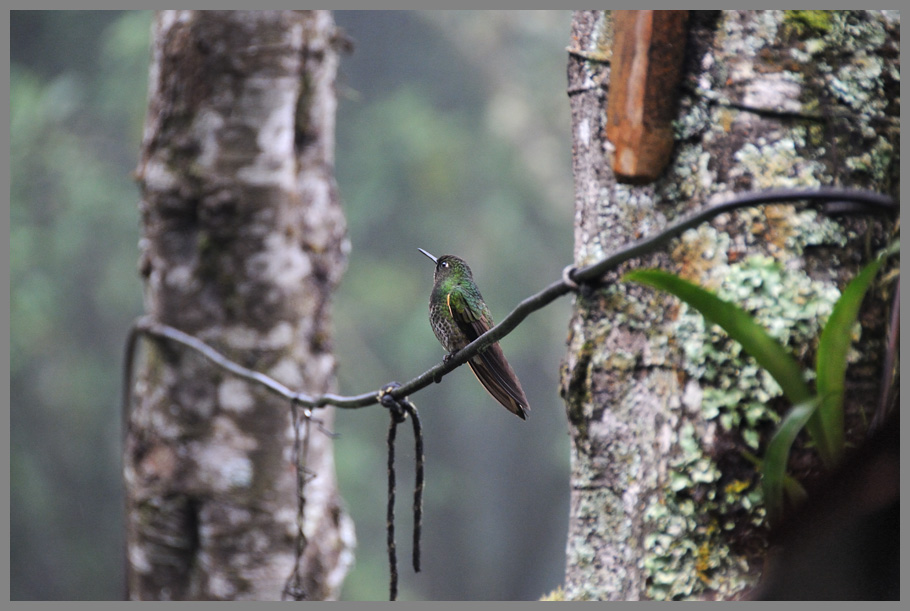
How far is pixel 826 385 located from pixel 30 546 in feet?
35.6

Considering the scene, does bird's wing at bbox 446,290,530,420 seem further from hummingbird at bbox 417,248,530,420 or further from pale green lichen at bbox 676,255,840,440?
pale green lichen at bbox 676,255,840,440

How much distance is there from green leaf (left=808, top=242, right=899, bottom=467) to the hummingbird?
0.42m

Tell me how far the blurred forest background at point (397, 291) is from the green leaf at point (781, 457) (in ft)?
24.0

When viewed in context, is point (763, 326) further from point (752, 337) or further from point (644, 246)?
point (644, 246)

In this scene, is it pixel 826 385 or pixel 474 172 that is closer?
pixel 826 385

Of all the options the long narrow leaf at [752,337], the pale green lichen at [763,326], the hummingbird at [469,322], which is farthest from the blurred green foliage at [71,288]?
the long narrow leaf at [752,337]

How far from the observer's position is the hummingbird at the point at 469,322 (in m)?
0.90

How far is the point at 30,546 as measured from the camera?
9.25 metres

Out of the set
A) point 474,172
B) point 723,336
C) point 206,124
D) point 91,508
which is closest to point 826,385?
point 723,336

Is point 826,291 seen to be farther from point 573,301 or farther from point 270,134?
point 270,134

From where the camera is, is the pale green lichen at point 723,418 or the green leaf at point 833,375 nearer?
the green leaf at point 833,375

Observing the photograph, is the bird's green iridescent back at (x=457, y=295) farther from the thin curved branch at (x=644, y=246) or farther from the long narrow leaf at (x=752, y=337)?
the long narrow leaf at (x=752, y=337)

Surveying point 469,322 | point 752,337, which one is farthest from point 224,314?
point 752,337

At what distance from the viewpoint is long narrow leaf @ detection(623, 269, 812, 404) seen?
0.90 meters
